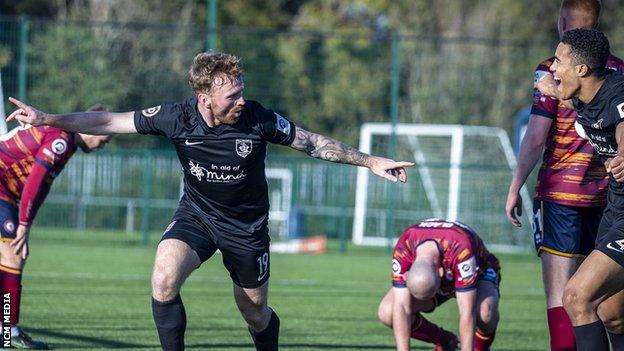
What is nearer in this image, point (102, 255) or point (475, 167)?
point (102, 255)

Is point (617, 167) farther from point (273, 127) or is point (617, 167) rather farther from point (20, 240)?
point (20, 240)

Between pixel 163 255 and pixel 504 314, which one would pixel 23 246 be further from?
pixel 504 314

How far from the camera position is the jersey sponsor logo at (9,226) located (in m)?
9.05

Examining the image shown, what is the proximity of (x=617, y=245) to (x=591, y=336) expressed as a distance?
0.53m

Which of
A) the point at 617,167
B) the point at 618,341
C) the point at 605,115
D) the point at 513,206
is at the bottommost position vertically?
the point at 618,341

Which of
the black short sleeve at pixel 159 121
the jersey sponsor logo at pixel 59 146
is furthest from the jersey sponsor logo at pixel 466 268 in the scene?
the jersey sponsor logo at pixel 59 146

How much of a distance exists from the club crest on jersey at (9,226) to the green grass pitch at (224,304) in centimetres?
90

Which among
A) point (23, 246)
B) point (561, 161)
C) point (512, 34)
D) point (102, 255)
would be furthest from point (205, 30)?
point (512, 34)

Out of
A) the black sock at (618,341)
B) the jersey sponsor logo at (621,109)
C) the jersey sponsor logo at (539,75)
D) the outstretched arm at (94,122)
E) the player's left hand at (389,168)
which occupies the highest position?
the jersey sponsor logo at (539,75)

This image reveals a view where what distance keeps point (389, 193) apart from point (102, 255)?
6079 millimetres

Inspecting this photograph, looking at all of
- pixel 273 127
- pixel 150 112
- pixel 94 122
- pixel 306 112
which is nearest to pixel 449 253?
pixel 273 127

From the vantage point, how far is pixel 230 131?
7.20 metres

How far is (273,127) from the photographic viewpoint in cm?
727

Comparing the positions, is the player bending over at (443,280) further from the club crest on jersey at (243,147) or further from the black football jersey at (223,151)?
the club crest on jersey at (243,147)
